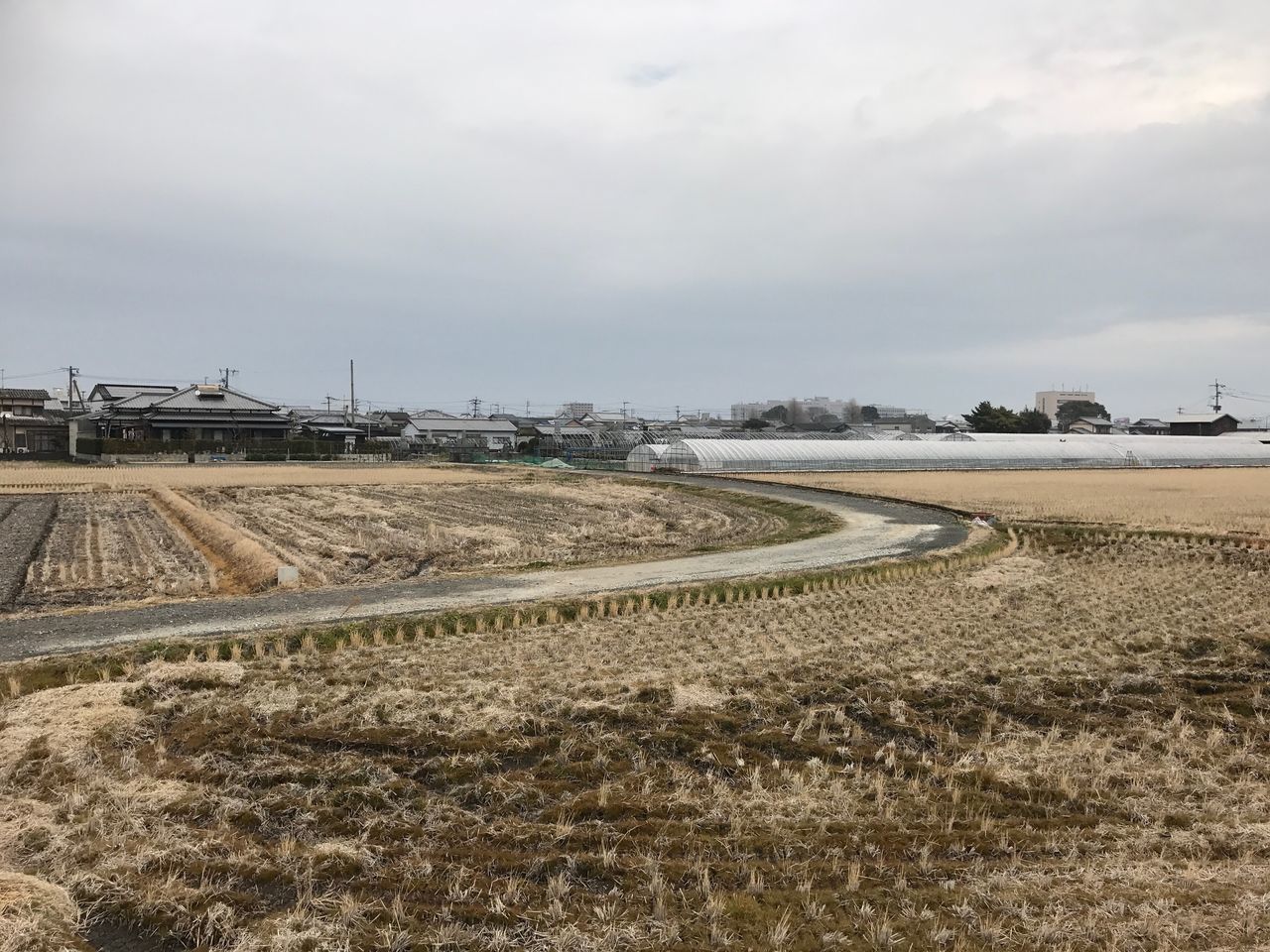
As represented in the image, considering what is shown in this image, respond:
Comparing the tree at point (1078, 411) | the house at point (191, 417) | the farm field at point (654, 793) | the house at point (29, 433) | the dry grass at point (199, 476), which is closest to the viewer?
the farm field at point (654, 793)

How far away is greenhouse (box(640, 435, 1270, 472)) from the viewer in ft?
186

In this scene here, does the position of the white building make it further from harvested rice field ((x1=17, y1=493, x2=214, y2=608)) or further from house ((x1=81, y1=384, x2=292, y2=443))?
harvested rice field ((x1=17, y1=493, x2=214, y2=608))

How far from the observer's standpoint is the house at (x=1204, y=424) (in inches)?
3743

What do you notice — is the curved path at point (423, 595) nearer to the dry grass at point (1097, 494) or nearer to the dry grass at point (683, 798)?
the dry grass at point (683, 798)

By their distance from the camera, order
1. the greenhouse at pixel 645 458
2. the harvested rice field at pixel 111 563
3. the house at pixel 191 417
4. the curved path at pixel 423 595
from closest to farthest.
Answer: the curved path at pixel 423 595
the harvested rice field at pixel 111 563
the greenhouse at pixel 645 458
the house at pixel 191 417

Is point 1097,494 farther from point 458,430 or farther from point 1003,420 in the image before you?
point 458,430

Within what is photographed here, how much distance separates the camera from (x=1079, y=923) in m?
5.48

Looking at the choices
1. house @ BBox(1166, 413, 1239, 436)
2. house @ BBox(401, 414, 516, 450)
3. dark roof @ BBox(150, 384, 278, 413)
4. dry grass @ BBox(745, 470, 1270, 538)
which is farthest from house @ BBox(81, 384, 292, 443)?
house @ BBox(1166, 413, 1239, 436)

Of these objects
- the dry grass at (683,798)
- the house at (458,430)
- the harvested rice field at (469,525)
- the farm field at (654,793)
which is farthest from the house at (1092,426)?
the dry grass at (683,798)

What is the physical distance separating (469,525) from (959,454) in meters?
47.1

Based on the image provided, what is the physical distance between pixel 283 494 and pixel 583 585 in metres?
27.3

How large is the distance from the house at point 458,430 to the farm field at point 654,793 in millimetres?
91731

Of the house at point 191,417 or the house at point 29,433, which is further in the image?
the house at point 191,417

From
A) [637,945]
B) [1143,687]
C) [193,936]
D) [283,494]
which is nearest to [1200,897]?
[637,945]
